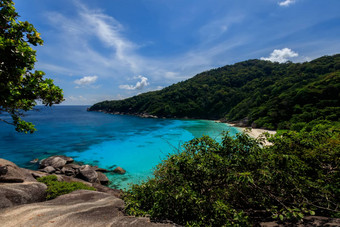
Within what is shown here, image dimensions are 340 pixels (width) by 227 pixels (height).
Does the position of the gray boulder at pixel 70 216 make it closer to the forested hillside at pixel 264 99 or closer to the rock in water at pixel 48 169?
the rock in water at pixel 48 169

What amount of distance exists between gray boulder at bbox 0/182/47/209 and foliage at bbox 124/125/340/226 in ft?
22.1

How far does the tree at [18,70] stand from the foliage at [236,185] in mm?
6483

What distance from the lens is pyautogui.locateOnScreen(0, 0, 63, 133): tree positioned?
533 cm

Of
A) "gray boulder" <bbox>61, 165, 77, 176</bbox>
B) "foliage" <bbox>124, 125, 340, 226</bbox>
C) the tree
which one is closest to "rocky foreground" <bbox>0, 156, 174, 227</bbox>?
"foliage" <bbox>124, 125, 340, 226</bbox>

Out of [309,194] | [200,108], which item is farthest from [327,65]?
[309,194]

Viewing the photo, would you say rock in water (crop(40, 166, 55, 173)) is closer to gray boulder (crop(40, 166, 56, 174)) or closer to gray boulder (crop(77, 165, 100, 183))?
gray boulder (crop(40, 166, 56, 174))

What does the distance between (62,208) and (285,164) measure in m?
9.92

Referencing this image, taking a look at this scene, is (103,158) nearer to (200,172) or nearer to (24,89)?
(24,89)

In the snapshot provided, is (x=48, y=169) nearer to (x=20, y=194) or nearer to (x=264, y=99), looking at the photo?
(x=20, y=194)

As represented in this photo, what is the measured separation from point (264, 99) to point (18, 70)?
81.1 m

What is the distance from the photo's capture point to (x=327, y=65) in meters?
74.9

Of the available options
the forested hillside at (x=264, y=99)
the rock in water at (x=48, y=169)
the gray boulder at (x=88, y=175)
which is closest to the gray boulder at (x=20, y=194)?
the gray boulder at (x=88, y=175)

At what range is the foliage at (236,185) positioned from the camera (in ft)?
15.6

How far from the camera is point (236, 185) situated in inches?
220
